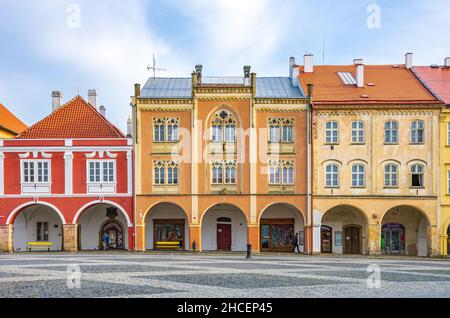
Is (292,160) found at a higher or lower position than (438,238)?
higher

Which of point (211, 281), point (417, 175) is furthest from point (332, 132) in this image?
point (211, 281)

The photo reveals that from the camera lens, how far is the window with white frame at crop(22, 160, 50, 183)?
122 ft

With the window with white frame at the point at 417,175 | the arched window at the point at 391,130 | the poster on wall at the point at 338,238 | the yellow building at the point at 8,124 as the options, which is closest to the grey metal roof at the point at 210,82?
the arched window at the point at 391,130

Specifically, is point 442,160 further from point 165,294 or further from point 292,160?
point 165,294

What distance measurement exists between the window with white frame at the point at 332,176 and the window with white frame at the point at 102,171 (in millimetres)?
13806

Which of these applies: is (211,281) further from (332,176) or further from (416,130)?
(416,130)

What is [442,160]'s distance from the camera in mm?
37375

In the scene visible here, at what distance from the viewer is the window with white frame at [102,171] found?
37438 millimetres

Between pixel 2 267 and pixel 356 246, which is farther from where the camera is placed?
pixel 356 246

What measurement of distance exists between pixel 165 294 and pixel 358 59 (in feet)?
107

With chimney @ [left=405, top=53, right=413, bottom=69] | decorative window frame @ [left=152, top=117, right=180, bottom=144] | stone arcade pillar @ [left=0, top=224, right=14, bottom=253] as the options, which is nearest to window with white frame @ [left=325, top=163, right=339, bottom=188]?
decorative window frame @ [left=152, top=117, right=180, bottom=144]

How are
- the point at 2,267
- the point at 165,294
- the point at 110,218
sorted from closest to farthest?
the point at 165,294, the point at 2,267, the point at 110,218

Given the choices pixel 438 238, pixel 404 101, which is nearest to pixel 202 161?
pixel 404 101

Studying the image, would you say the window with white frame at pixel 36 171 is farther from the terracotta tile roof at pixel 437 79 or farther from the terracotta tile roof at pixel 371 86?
the terracotta tile roof at pixel 437 79
